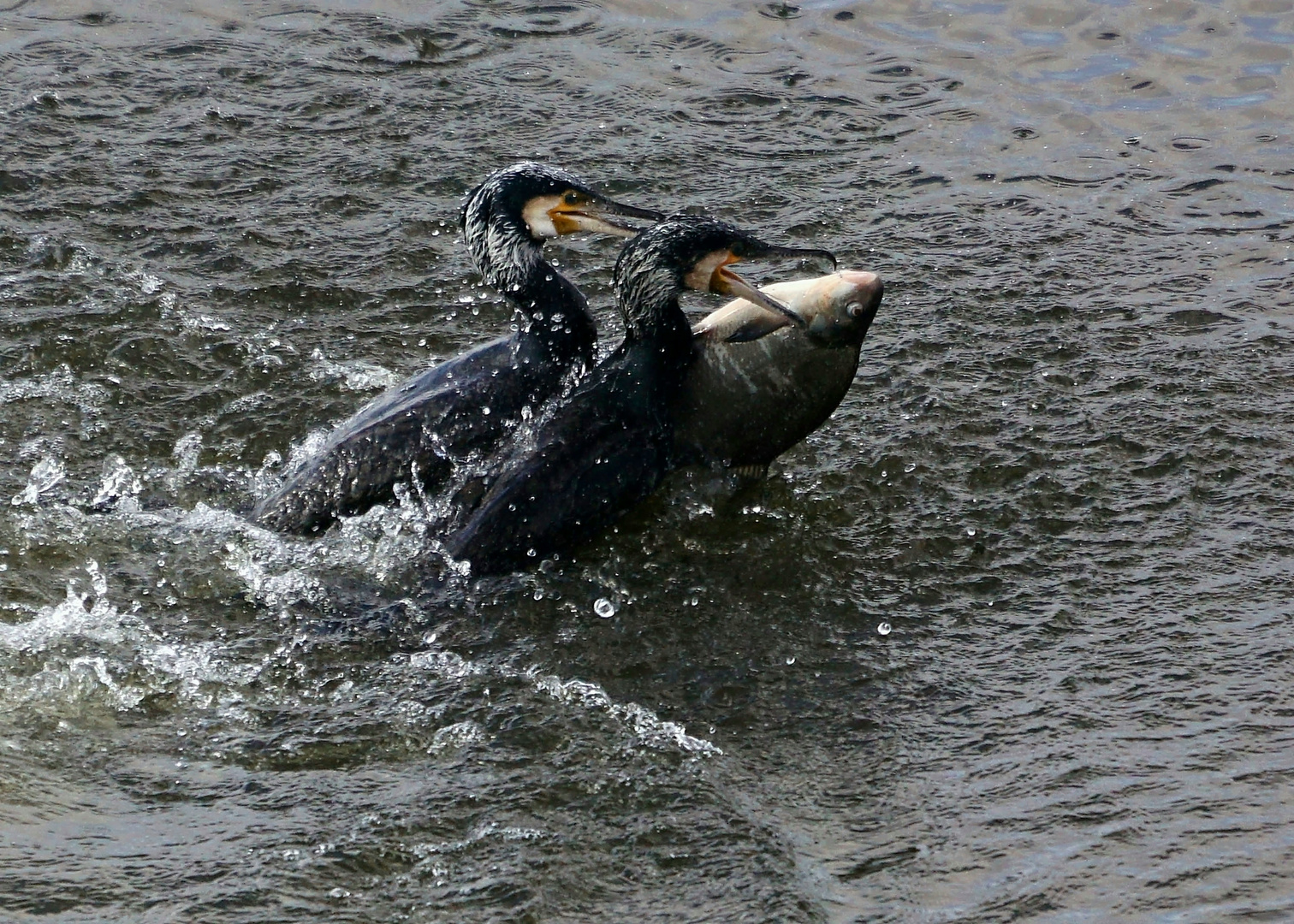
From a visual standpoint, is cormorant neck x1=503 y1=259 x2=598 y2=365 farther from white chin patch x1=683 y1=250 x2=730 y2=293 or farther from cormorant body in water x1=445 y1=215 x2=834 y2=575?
white chin patch x1=683 y1=250 x2=730 y2=293

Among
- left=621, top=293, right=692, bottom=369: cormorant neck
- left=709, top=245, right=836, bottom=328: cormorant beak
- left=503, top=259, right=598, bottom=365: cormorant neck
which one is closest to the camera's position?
left=709, top=245, right=836, bottom=328: cormorant beak

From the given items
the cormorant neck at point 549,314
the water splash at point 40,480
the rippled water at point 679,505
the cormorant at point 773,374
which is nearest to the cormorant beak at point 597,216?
the cormorant neck at point 549,314

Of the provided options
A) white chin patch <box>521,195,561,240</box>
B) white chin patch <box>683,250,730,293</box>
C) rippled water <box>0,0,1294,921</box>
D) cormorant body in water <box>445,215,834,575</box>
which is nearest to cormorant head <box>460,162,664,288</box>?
white chin patch <box>521,195,561,240</box>

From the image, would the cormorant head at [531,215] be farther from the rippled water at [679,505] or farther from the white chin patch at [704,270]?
the rippled water at [679,505]

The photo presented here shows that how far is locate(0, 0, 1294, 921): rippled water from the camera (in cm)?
475

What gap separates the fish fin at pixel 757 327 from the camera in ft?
21.6

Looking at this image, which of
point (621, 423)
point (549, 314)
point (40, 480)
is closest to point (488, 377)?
point (549, 314)

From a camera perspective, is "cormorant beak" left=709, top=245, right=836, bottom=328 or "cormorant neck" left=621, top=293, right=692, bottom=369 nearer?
"cormorant beak" left=709, top=245, right=836, bottom=328

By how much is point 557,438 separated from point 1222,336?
371 centimetres

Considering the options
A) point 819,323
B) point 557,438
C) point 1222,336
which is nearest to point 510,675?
point 557,438

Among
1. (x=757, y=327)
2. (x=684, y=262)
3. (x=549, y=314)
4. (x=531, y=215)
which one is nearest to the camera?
(x=684, y=262)

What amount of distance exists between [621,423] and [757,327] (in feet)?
2.32

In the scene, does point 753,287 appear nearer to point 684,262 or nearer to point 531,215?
point 684,262

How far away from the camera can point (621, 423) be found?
655 centimetres
